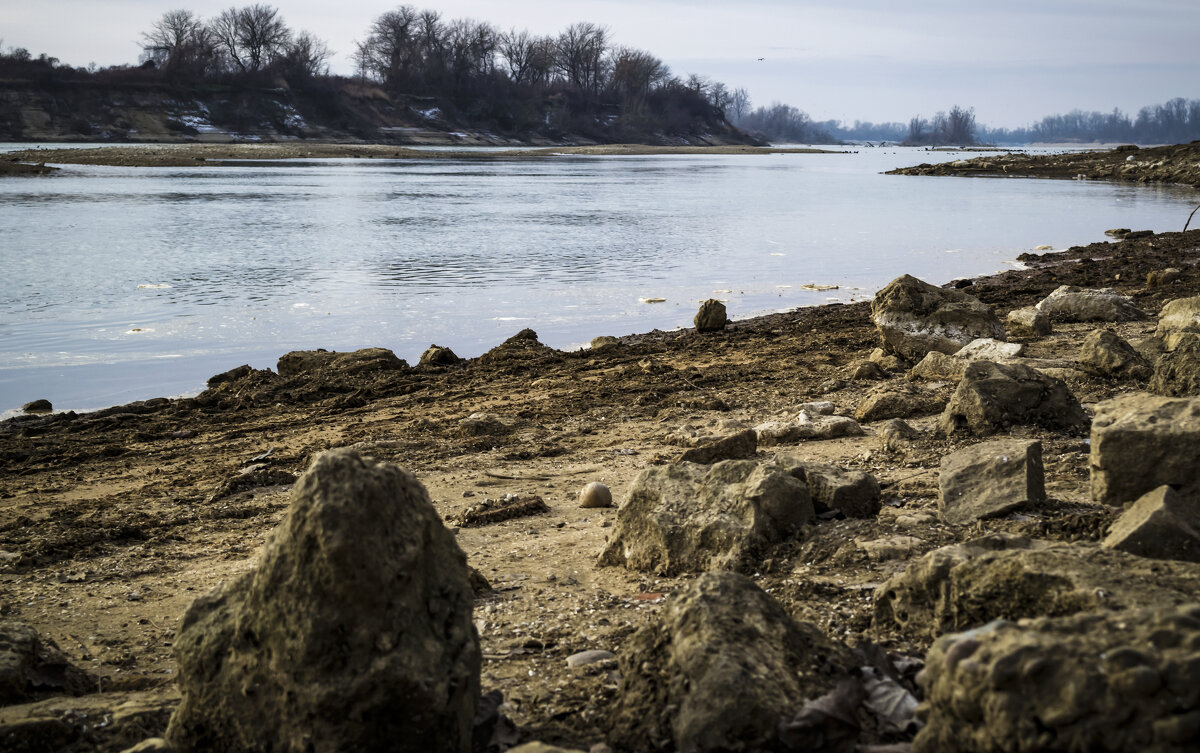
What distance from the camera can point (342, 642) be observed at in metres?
2.35

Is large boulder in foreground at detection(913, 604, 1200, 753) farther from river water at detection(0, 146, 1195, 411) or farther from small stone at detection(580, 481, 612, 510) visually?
river water at detection(0, 146, 1195, 411)

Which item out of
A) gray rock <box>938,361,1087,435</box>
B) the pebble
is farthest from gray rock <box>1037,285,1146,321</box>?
the pebble

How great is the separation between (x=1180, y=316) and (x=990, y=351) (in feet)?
5.99

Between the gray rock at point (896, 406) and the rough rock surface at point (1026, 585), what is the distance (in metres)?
3.27

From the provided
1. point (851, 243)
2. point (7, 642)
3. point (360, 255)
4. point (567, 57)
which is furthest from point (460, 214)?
point (567, 57)

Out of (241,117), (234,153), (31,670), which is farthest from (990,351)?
(241,117)

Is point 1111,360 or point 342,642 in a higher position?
point 1111,360

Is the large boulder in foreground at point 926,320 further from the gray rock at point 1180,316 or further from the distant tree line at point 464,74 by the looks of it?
the distant tree line at point 464,74

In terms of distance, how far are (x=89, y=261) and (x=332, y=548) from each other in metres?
16.2

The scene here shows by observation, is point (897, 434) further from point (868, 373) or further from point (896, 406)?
point (868, 373)

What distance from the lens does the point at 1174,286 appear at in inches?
489

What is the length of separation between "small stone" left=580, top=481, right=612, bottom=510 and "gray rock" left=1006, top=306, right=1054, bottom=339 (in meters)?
5.86

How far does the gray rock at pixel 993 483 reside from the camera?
3.88 metres

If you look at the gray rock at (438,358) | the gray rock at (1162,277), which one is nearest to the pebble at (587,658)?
the gray rock at (438,358)
